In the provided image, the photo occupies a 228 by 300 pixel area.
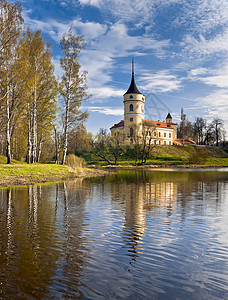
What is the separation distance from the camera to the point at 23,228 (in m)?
7.66

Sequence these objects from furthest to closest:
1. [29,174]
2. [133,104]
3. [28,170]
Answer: [133,104], [28,170], [29,174]

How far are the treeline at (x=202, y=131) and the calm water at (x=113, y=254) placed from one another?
109536mm

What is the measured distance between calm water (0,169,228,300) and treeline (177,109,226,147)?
359 feet

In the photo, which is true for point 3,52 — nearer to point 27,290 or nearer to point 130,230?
point 130,230

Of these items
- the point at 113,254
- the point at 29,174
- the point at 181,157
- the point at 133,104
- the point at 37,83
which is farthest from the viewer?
the point at 133,104

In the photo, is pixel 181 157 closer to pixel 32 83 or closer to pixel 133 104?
pixel 133 104

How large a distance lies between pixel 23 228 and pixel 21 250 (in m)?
Result: 1.93

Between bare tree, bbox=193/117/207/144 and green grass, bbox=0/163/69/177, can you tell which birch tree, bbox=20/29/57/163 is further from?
bare tree, bbox=193/117/207/144

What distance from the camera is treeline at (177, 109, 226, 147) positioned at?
381 feet

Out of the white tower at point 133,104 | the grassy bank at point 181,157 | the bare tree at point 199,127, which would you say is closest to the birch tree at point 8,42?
the grassy bank at point 181,157

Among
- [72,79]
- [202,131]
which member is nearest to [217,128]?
[202,131]

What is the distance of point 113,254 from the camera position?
5.66 meters

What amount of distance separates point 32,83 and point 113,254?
2596cm

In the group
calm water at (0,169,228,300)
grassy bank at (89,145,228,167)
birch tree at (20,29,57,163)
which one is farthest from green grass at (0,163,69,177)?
grassy bank at (89,145,228,167)
